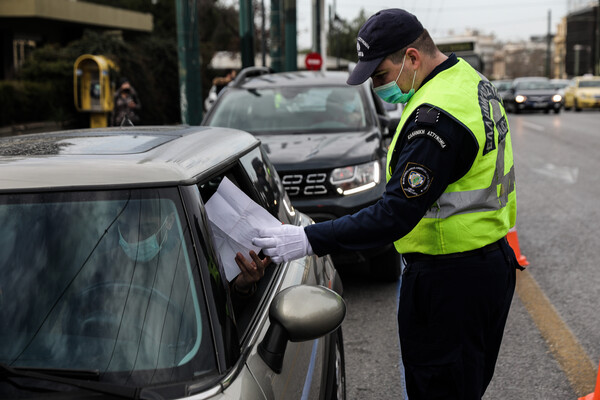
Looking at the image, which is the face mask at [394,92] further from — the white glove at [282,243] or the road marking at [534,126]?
the road marking at [534,126]

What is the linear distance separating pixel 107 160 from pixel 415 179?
939 millimetres

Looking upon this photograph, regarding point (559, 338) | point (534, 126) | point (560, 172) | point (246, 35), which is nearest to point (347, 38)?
point (534, 126)

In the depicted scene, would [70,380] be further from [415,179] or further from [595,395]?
[595,395]

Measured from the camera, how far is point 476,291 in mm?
2699

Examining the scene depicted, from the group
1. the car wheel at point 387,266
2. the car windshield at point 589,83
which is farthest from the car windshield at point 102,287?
the car windshield at point 589,83

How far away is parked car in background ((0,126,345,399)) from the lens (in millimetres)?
1983

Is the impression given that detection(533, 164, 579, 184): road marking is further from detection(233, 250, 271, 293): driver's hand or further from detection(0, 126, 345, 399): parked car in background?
detection(0, 126, 345, 399): parked car in background

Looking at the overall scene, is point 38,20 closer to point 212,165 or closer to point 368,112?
point 368,112

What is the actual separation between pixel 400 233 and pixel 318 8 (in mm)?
33326

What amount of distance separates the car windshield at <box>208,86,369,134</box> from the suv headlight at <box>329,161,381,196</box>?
3.44 ft

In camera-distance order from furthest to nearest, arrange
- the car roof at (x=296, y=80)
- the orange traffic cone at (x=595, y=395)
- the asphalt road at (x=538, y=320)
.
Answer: the car roof at (x=296, y=80) → the asphalt road at (x=538, y=320) → the orange traffic cone at (x=595, y=395)

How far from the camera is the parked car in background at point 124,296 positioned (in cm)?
198

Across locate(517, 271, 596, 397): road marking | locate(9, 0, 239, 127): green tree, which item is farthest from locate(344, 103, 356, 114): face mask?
locate(9, 0, 239, 127): green tree

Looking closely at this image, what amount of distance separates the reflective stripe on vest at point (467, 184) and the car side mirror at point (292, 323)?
537 millimetres
